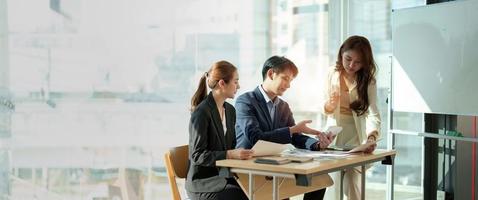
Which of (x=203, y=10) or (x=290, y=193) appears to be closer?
(x=290, y=193)

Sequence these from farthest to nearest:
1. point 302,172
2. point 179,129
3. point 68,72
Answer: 1. point 179,129
2. point 68,72
3. point 302,172

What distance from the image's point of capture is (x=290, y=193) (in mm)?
3221

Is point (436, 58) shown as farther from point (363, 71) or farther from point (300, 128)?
point (300, 128)

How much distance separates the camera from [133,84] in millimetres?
3732

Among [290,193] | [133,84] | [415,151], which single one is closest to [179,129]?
[133,84]

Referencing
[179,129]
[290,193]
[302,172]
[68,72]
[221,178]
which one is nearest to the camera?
[302,172]

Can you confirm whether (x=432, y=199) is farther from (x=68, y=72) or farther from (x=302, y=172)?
(x=68, y=72)

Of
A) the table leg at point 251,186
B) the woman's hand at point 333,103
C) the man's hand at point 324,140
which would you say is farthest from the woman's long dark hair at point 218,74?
the woman's hand at point 333,103

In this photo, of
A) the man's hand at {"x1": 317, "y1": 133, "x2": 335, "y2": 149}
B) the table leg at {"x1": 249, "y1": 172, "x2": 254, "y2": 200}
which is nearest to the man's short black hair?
the man's hand at {"x1": 317, "y1": 133, "x2": 335, "y2": 149}

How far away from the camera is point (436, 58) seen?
12.4 ft

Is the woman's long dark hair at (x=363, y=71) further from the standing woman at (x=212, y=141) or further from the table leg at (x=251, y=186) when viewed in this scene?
the table leg at (x=251, y=186)

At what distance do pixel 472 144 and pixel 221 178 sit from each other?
227 centimetres

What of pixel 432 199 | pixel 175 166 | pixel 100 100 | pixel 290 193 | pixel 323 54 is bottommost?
pixel 432 199

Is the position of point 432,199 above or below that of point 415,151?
below
